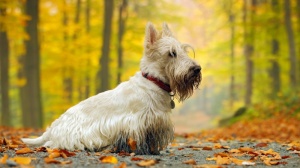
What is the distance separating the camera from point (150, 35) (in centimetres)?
522

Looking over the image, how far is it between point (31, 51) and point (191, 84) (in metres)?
9.39

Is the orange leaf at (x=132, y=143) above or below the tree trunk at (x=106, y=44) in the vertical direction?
below

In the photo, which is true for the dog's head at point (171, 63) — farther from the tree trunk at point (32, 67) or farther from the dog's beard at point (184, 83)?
the tree trunk at point (32, 67)

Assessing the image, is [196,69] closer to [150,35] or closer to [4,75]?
[150,35]

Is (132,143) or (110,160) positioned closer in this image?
(110,160)

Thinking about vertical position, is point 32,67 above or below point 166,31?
below

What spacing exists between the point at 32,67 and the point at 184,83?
9511mm

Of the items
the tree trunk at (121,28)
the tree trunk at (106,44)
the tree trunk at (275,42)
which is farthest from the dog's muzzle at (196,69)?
the tree trunk at (121,28)

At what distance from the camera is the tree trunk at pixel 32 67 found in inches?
519

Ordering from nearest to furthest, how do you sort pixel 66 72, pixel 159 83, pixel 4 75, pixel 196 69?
pixel 196 69
pixel 159 83
pixel 4 75
pixel 66 72

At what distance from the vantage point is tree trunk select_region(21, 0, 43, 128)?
13.2m

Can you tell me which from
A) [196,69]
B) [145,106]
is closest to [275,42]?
[196,69]

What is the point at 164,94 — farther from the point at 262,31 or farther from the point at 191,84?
the point at 262,31

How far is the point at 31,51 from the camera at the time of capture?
518 inches
